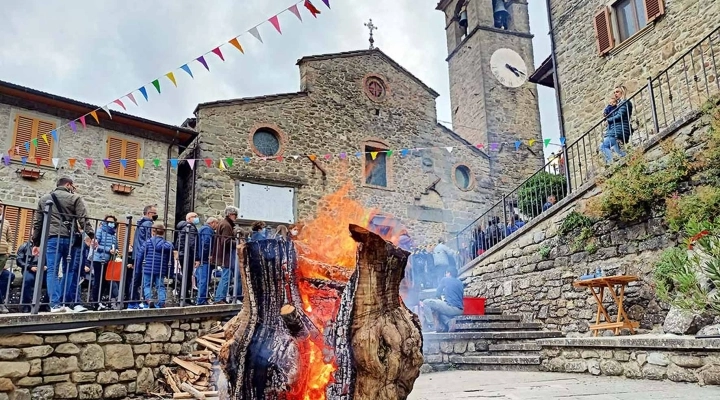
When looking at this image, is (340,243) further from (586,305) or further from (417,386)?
(586,305)

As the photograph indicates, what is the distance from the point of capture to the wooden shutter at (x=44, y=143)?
11.7m

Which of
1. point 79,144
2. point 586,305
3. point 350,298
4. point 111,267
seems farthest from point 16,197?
point 586,305

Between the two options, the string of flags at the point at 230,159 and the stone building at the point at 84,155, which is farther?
the string of flags at the point at 230,159

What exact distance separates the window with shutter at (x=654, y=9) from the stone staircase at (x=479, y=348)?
23.2 ft

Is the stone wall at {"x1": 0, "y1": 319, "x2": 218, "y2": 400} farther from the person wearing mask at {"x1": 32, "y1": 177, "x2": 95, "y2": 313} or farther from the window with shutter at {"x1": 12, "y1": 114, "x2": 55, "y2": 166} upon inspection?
the window with shutter at {"x1": 12, "y1": 114, "x2": 55, "y2": 166}

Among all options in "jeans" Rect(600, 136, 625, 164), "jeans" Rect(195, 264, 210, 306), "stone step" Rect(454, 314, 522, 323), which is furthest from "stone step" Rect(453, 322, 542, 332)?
"jeans" Rect(195, 264, 210, 306)

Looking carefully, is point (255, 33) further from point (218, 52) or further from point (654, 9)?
point (654, 9)

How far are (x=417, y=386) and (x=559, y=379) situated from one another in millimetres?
1729

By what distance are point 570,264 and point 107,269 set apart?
7512mm

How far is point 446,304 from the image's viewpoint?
857 cm

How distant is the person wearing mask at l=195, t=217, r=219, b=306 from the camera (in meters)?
7.03

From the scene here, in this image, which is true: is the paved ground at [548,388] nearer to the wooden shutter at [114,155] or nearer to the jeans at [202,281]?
the jeans at [202,281]

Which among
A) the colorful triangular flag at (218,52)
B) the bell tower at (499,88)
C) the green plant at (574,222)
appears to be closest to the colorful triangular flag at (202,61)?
the colorful triangular flag at (218,52)

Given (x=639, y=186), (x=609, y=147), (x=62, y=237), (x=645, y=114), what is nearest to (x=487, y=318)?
(x=639, y=186)
